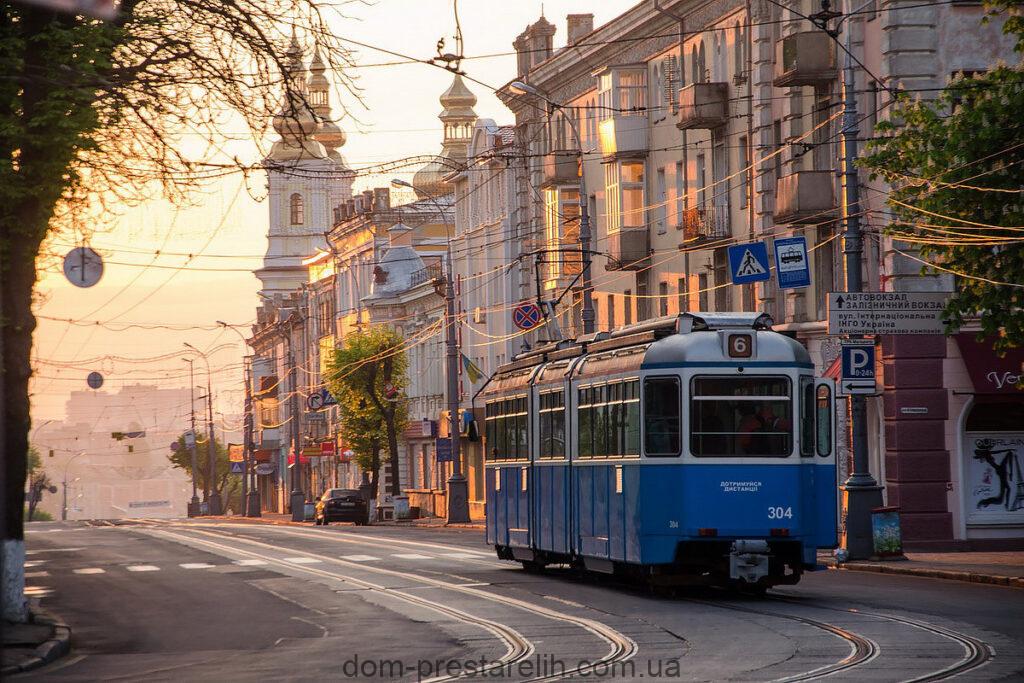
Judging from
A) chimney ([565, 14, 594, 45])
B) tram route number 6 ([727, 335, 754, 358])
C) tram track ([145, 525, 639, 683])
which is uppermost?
chimney ([565, 14, 594, 45])

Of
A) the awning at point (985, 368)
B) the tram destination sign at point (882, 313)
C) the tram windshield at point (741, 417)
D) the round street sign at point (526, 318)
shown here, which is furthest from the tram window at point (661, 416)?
the round street sign at point (526, 318)

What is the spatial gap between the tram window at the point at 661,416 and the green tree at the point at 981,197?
5.88 meters

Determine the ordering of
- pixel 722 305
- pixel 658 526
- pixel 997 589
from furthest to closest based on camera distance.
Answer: pixel 722 305, pixel 997 589, pixel 658 526

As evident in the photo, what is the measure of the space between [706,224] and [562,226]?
1365 cm

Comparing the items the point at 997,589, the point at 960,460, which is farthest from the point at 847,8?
the point at 997,589

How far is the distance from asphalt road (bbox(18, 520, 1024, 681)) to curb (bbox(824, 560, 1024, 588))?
1.59 feet

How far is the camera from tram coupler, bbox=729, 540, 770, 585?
70.9 ft

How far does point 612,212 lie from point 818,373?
48.0ft

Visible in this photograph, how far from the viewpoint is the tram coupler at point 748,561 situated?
21.6 m

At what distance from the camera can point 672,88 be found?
5072 centimetres

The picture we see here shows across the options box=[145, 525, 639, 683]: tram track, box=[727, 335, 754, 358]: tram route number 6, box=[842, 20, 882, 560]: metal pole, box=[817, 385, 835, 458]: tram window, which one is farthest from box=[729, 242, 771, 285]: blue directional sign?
Result: box=[727, 335, 754, 358]: tram route number 6

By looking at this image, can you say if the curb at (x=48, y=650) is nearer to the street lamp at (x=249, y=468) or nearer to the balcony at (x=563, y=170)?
the balcony at (x=563, y=170)

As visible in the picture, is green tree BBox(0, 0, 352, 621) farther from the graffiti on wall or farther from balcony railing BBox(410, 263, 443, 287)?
balcony railing BBox(410, 263, 443, 287)

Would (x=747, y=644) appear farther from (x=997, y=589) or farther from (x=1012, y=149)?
(x=1012, y=149)
